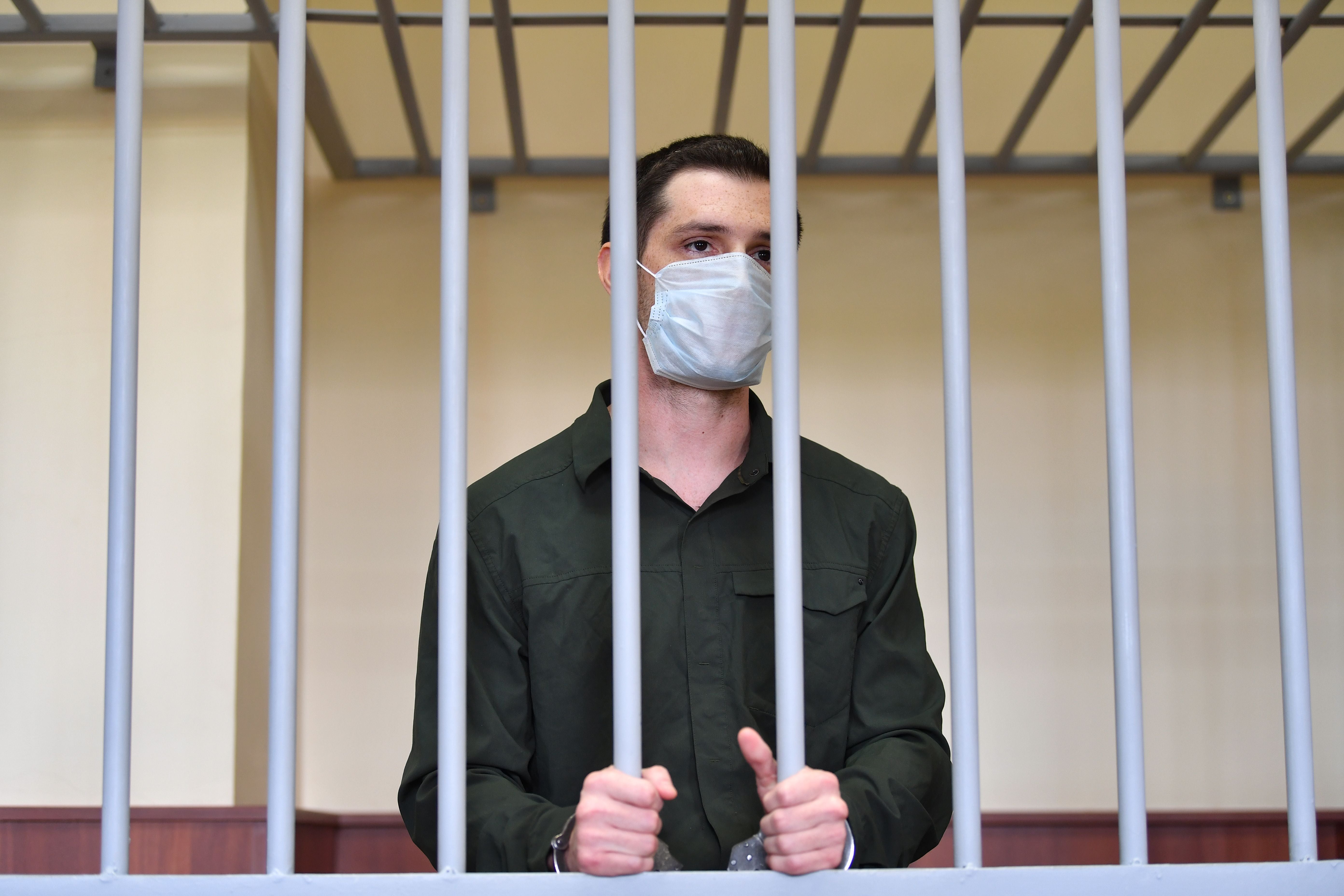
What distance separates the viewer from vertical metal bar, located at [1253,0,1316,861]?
1.20 meters

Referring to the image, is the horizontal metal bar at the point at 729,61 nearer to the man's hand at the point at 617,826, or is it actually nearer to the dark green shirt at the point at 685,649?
the dark green shirt at the point at 685,649

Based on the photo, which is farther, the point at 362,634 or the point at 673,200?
the point at 362,634

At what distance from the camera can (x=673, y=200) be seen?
182 cm

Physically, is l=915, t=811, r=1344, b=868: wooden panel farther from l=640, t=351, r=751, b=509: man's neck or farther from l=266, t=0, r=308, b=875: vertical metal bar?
l=266, t=0, r=308, b=875: vertical metal bar

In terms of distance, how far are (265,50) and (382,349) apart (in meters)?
0.74

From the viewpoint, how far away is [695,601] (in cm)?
173

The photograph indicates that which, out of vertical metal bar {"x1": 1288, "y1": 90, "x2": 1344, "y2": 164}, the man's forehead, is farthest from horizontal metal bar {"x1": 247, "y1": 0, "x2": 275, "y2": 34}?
vertical metal bar {"x1": 1288, "y1": 90, "x2": 1344, "y2": 164}

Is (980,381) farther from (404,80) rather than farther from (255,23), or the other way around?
(255,23)

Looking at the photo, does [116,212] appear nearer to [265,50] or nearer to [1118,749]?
[1118,749]

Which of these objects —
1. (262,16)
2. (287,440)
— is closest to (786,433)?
(287,440)

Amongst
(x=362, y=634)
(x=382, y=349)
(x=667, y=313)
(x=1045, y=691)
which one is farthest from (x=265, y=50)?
(x=1045, y=691)

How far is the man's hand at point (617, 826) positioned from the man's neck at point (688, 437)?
2.43 feet

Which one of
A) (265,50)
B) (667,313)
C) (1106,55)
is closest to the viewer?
(1106,55)

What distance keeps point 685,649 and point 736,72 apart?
1472 millimetres
